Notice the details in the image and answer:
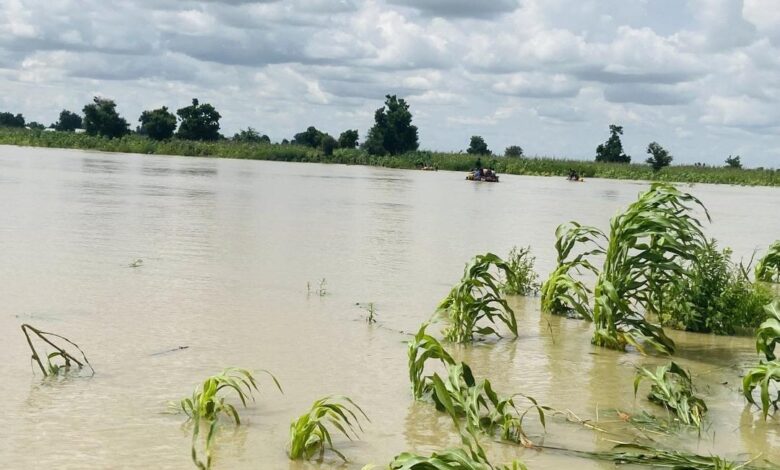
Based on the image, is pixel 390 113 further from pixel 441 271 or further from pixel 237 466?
pixel 237 466

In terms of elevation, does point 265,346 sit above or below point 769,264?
below

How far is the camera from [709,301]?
9156mm

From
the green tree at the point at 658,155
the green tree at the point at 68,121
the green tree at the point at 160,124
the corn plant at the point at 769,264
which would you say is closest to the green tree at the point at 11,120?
the green tree at the point at 68,121

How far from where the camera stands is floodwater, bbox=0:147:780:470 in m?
5.21

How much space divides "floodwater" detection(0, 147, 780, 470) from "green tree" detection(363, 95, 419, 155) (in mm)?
68350

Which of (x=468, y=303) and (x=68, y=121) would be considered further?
(x=68, y=121)

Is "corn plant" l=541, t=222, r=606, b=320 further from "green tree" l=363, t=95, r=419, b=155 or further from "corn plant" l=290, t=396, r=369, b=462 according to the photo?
"green tree" l=363, t=95, r=419, b=155

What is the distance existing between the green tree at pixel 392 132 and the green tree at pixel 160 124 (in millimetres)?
Answer: 21103

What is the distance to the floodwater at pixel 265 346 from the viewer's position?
205 inches

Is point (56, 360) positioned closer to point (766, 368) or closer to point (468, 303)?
point (468, 303)

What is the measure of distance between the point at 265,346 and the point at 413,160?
69900mm

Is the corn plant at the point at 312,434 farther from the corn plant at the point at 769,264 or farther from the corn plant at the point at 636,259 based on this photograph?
the corn plant at the point at 769,264

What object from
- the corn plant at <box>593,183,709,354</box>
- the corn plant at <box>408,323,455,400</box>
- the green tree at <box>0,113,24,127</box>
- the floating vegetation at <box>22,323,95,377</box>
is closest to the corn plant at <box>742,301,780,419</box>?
the corn plant at <box>593,183,709,354</box>

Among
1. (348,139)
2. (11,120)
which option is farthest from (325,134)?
(11,120)
